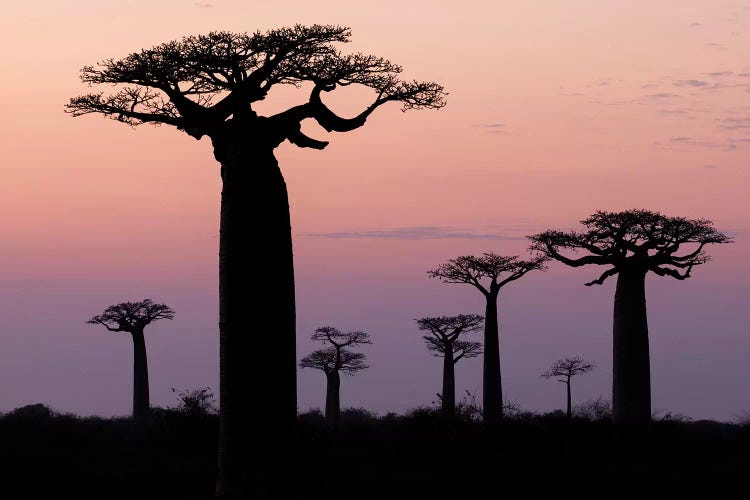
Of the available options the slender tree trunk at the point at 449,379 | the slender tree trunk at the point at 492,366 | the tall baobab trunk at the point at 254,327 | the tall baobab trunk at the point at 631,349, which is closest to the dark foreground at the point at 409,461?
the tall baobab trunk at the point at 254,327

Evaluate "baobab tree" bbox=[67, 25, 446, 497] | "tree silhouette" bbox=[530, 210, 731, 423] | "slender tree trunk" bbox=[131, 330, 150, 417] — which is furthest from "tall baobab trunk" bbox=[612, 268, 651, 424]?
"slender tree trunk" bbox=[131, 330, 150, 417]

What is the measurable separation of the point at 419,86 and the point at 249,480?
553 cm

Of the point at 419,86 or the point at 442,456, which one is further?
the point at 442,456

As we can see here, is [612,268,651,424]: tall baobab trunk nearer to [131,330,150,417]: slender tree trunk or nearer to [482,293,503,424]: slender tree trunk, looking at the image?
[482,293,503,424]: slender tree trunk

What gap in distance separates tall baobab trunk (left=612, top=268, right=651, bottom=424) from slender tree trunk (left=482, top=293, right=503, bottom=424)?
4.63 metres

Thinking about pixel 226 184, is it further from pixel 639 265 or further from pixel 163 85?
pixel 639 265

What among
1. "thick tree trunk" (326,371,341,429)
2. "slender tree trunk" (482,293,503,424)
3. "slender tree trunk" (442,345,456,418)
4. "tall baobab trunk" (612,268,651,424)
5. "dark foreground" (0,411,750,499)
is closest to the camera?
"dark foreground" (0,411,750,499)

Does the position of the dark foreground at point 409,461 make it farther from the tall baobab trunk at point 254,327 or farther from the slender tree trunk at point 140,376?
the slender tree trunk at point 140,376

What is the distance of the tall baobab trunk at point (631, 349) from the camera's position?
2480cm

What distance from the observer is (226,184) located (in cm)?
1296

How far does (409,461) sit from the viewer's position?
19.0 metres

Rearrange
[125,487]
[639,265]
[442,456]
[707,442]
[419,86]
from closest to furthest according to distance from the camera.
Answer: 1. [419,86]
2. [125,487]
3. [442,456]
4. [707,442]
5. [639,265]

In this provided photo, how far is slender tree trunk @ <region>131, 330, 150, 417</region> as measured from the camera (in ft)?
118

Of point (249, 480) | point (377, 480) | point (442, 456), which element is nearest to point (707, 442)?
point (442, 456)
